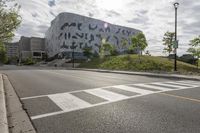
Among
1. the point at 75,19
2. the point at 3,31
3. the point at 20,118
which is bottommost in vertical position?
the point at 20,118

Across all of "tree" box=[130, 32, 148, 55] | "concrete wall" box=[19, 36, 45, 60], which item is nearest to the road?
"tree" box=[130, 32, 148, 55]

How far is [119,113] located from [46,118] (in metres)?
1.97

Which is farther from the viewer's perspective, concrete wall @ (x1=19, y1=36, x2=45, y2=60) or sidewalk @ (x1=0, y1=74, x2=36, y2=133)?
concrete wall @ (x1=19, y1=36, x2=45, y2=60)

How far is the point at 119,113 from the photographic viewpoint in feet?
21.8

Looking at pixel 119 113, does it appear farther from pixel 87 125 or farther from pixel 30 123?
pixel 30 123

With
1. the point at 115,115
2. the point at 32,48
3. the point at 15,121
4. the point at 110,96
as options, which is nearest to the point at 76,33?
the point at 32,48

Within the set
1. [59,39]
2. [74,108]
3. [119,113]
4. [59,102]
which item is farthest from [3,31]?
[59,39]

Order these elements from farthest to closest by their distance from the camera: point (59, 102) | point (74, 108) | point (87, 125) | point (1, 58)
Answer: point (1, 58) < point (59, 102) < point (74, 108) < point (87, 125)

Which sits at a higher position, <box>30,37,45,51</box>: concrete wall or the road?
<box>30,37,45,51</box>: concrete wall

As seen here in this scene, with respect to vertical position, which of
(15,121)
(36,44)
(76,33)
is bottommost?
(15,121)

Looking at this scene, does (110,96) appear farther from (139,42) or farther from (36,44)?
(36,44)

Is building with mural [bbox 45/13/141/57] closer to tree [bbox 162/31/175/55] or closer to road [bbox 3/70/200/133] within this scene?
tree [bbox 162/31/175/55]

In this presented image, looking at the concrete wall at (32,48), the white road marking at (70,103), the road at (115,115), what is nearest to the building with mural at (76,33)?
the concrete wall at (32,48)

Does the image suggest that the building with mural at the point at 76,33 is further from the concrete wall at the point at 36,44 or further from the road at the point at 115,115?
the road at the point at 115,115
